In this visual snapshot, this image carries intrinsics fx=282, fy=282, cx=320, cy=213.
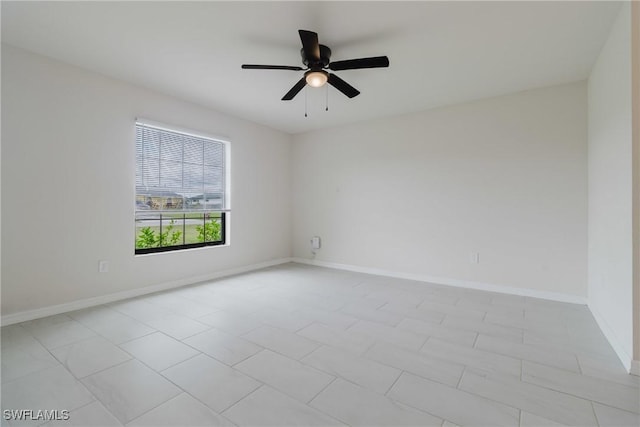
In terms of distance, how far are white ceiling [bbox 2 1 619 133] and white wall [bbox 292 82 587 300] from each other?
536mm

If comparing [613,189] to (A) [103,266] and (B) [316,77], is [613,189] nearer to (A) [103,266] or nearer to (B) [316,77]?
(B) [316,77]

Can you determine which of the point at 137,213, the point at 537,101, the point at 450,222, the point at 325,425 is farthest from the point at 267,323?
the point at 537,101

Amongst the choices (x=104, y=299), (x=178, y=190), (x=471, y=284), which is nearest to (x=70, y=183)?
(x=178, y=190)

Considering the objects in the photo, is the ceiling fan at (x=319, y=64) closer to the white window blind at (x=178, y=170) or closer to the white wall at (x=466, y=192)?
the white window blind at (x=178, y=170)

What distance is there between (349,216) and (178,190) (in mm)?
2796

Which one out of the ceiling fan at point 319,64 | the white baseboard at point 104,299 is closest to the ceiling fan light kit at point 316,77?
the ceiling fan at point 319,64

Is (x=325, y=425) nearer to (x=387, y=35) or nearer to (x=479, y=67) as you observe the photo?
(x=387, y=35)

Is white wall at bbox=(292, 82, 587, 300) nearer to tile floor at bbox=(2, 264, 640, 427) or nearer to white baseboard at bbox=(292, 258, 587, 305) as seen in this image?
white baseboard at bbox=(292, 258, 587, 305)

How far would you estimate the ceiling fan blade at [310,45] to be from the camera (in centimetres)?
210

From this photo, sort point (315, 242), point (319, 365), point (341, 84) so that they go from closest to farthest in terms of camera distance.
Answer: point (319, 365), point (341, 84), point (315, 242)

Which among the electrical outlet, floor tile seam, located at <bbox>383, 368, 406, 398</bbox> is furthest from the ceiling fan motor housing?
the electrical outlet

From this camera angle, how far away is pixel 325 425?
4.76ft

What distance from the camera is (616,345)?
2.21 meters

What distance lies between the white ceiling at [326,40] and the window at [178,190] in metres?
0.72
